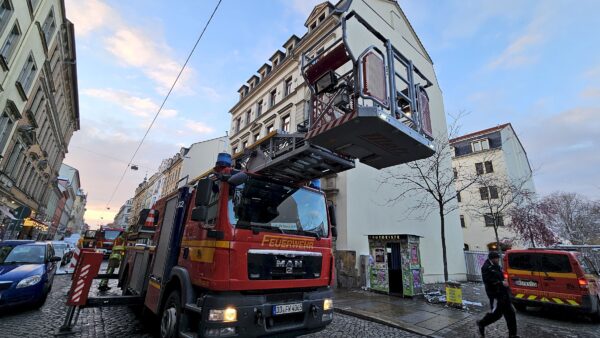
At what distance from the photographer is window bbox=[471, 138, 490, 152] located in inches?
1157

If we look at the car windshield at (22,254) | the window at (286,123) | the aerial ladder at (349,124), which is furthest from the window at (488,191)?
the car windshield at (22,254)

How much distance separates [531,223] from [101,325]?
27150 millimetres

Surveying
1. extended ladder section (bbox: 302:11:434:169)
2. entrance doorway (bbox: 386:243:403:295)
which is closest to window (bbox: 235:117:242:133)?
entrance doorway (bbox: 386:243:403:295)

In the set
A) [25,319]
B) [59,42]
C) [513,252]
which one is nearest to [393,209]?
[513,252]

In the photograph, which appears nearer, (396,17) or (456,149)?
(396,17)

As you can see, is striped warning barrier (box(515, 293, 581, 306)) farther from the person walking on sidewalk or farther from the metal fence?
the metal fence

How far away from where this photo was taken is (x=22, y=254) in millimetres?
6980

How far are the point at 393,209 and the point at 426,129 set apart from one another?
1223 cm

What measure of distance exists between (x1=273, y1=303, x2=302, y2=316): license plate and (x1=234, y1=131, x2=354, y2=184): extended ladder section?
197 centimetres

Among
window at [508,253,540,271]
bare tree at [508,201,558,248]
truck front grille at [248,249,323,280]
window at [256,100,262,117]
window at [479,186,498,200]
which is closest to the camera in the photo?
truck front grille at [248,249,323,280]

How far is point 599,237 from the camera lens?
2708 centimetres

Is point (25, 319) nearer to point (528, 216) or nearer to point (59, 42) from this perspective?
point (59, 42)

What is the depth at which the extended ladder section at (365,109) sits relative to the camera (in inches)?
140

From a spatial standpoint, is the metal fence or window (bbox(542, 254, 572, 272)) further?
the metal fence
